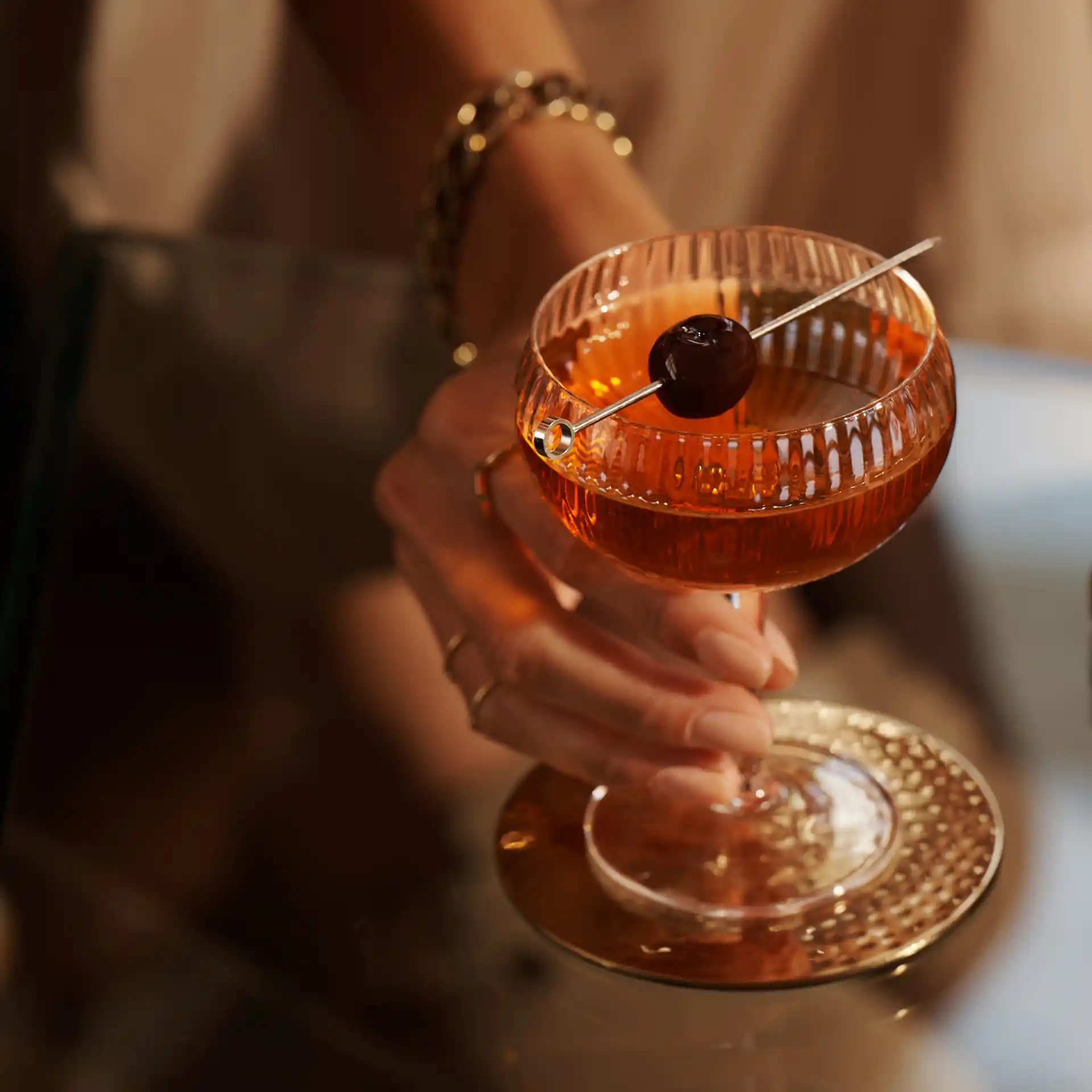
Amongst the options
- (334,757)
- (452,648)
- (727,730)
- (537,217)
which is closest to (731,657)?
(727,730)

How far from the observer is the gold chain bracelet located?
3.08 ft

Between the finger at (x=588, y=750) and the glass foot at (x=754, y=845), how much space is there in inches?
1.0

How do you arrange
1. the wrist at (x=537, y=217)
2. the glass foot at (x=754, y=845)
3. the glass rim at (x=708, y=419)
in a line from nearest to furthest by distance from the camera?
the glass rim at (x=708, y=419), the glass foot at (x=754, y=845), the wrist at (x=537, y=217)

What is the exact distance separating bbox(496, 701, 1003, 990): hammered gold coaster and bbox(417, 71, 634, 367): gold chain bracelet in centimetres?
36

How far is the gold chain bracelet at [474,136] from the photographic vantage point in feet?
3.08

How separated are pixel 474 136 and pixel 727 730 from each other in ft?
1.59

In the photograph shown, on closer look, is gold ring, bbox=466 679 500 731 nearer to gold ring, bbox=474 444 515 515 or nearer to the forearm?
gold ring, bbox=474 444 515 515

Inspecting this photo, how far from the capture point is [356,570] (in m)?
0.90

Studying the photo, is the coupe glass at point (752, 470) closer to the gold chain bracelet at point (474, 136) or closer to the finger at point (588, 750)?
the finger at point (588, 750)

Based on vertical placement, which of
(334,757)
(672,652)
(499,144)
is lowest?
(334,757)

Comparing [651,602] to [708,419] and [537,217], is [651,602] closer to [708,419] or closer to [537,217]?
[708,419]

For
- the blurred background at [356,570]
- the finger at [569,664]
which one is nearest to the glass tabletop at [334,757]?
the blurred background at [356,570]

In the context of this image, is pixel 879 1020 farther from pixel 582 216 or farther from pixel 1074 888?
pixel 582 216

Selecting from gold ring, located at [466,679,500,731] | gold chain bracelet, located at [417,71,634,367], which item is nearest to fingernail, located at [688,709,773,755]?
gold ring, located at [466,679,500,731]
